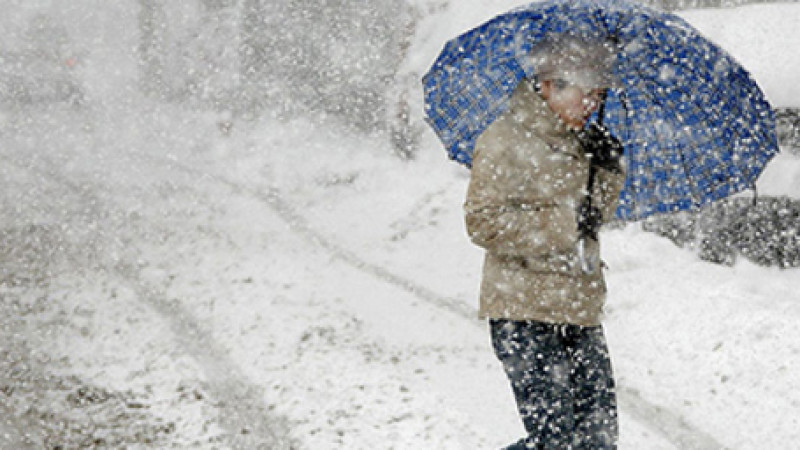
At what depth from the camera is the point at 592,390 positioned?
339cm

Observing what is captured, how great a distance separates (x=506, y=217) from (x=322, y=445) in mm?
2421

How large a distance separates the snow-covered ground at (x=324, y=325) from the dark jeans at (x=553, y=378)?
5.14 ft

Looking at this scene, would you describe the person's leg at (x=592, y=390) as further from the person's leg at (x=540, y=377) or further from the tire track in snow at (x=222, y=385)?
the tire track in snow at (x=222, y=385)

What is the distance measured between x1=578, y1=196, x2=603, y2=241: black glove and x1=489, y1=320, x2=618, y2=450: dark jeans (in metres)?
0.41

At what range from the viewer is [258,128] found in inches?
569

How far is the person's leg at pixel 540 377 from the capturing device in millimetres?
3223

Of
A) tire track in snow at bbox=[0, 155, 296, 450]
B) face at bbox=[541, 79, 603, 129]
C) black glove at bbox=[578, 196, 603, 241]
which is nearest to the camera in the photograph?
face at bbox=[541, 79, 603, 129]

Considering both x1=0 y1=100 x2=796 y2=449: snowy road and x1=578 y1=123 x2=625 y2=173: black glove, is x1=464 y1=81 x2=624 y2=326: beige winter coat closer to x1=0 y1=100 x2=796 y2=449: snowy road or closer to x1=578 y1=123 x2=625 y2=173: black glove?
x1=578 y1=123 x2=625 y2=173: black glove

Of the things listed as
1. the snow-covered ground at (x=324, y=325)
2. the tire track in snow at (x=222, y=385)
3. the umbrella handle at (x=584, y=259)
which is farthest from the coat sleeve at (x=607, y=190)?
the tire track in snow at (x=222, y=385)

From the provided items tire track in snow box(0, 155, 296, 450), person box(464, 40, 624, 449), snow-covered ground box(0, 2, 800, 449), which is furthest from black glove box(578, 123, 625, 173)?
tire track in snow box(0, 155, 296, 450)

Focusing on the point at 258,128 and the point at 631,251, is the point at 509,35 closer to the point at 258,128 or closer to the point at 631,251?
the point at 631,251

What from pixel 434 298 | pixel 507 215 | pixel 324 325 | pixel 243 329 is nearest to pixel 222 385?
pixel 243 329

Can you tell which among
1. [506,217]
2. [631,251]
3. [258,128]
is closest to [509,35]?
[506,217]

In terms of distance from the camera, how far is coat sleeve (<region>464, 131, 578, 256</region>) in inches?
121
